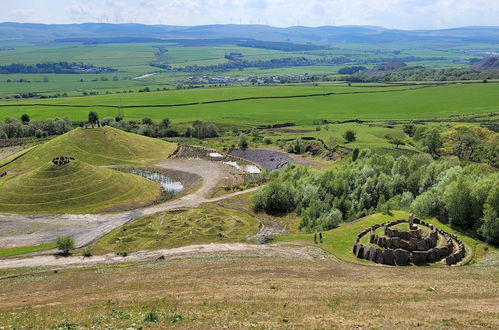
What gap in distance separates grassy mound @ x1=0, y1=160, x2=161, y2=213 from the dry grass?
47.5 m

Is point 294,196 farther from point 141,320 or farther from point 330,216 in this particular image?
point 141,320

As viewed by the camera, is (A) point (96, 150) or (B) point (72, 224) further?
(A) point (96, 150)

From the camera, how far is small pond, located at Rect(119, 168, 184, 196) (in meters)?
130

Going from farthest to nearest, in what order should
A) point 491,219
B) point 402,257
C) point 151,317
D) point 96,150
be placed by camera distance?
point 96,150 → point 491,219 → point 402,257 → point 151,317

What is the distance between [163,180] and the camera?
140375 millimetres

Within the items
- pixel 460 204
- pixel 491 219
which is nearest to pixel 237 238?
pixel 460 204

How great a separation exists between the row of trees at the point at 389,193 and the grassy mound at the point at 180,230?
465 inches

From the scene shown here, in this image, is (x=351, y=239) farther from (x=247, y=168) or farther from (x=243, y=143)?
(x=243, y=143)

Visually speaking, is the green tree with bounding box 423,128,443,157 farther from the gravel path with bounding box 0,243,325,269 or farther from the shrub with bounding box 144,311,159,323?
the shrub with bounding box 144,311,159,323

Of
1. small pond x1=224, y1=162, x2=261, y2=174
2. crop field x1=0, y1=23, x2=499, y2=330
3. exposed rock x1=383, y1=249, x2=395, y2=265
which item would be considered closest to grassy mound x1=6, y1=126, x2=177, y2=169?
crop field x1=0, y1=23, x2=499, y2=330

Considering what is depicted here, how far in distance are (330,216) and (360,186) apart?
15317mm

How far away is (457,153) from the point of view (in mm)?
156875

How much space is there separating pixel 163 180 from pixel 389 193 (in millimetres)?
71247

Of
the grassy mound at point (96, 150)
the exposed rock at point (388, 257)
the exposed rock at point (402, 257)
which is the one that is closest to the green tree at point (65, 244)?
the exposed rock at point (388, 257)
